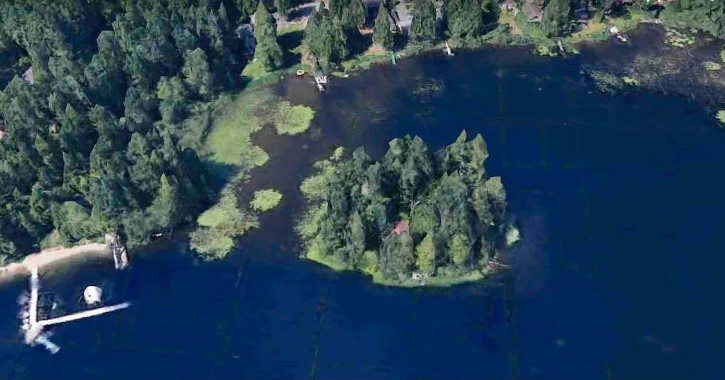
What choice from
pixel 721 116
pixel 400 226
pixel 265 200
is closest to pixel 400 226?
pixel 400 226

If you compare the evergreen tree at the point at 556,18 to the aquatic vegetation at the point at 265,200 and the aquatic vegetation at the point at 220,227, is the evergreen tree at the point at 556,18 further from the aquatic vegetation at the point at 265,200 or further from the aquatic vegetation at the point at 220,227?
the aquatic vegetation at the point at 220,227

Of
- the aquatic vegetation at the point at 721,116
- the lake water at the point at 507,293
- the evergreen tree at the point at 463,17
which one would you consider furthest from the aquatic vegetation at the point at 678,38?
the evergreen tree at the point at 463,17

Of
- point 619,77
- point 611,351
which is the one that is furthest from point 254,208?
point 619,77

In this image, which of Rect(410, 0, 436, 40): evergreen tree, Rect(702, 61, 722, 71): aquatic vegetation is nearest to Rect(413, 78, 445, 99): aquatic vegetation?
Rect(410, 0, 436, 40): evergreen tree

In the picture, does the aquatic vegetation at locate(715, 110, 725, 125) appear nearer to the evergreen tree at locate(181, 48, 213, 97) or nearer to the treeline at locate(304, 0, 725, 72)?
the treeline at locate(304, 0, 725, 72)

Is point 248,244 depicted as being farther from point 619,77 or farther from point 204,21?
point 619,77

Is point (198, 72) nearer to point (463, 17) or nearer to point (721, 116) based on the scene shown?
point (463, 17)
